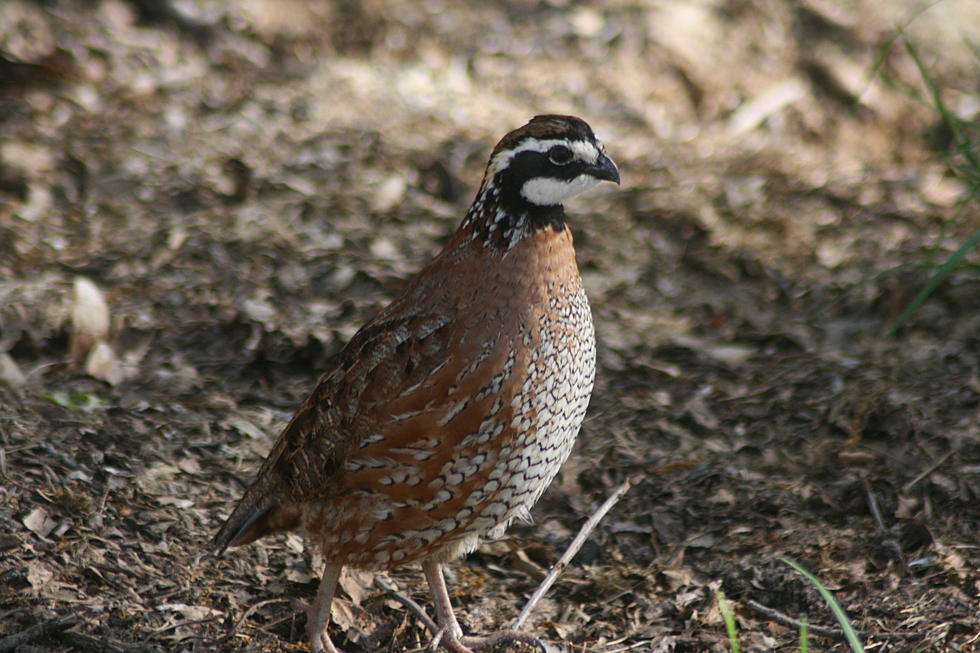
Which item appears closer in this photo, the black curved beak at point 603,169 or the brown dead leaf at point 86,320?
the black curved beak at point 603,169

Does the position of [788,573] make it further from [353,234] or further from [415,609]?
[353,234]

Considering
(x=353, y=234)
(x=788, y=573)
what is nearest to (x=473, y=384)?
(x=788, y=573)

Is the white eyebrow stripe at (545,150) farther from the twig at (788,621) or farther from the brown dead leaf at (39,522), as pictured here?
the brown dead leaf at (39,522)

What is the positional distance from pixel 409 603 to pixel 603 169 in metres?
1.81

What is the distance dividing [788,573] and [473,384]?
1567 mm

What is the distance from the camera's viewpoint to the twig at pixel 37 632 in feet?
11.9

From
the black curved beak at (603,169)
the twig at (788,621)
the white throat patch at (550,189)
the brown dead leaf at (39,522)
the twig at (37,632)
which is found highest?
the black curved beak at (603,169)

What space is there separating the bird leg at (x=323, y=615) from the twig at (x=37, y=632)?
2.66 ft

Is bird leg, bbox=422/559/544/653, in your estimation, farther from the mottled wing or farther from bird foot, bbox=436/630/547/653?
the mottled wing

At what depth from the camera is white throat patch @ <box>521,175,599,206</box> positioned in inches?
151

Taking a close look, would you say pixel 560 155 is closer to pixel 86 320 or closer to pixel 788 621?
pixel 788 621

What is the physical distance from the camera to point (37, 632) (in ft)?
12.0

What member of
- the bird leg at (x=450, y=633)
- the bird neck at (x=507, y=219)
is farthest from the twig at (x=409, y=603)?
the bird neck at (x=507, y=219)

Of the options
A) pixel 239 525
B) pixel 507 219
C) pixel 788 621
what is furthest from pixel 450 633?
pixel 507 219
